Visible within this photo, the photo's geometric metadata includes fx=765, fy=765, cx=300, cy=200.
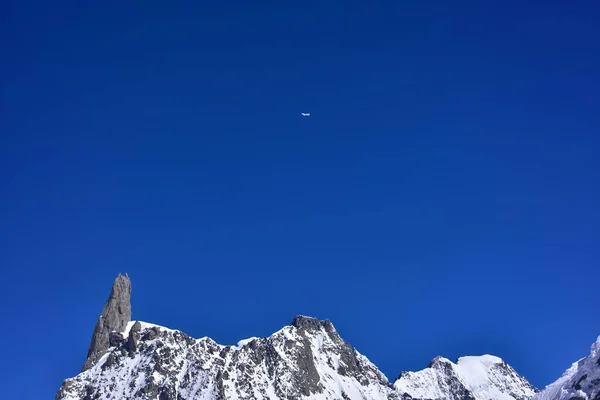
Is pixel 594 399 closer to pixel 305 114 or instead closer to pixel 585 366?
pixel 585 366

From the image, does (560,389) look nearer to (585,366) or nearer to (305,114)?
(585,366)

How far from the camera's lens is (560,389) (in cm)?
19300

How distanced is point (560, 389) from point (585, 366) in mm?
9868

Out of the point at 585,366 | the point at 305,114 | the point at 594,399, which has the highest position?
the point at 305,114

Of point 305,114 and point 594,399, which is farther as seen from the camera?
point 305,114

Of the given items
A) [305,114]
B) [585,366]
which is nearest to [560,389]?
[585,366]

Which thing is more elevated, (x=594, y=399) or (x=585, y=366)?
(x=585, y=366)

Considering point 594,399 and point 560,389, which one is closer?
point 594,399

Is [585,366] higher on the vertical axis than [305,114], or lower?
lower

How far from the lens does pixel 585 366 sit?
188m

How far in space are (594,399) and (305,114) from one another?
94557 mm

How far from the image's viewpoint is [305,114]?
622ft

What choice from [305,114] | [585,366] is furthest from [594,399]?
[305,114]

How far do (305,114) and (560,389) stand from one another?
310 feet
